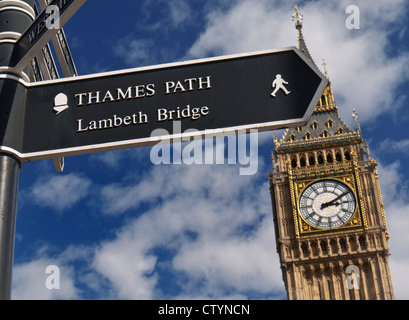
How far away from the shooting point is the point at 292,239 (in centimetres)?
5731

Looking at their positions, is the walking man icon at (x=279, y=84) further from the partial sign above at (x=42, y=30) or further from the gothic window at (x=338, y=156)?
the gothic window at (x=338, y=156)

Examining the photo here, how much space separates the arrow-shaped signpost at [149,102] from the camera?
12.5 feet

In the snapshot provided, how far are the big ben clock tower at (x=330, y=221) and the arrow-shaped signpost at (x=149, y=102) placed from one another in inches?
2045

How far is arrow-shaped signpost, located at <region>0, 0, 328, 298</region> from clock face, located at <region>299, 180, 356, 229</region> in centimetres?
5405

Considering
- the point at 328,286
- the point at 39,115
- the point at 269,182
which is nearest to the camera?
the point at 39,115

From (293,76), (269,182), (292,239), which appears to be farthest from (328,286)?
(293,76)

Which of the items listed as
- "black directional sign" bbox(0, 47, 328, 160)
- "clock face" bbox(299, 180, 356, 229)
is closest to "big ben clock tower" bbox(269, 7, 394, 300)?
"clock face" bbox(299, 180, 356, 229)

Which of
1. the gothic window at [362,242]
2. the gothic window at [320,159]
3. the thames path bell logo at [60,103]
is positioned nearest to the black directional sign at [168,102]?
the thames path bell logo at [60,103]

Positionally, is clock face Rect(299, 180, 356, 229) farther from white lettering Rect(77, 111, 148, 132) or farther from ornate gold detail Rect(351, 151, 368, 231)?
white lettering Rect(77, 111, 148, 132)

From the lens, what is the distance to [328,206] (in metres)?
57.2

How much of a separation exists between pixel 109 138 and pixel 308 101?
1060 mm
